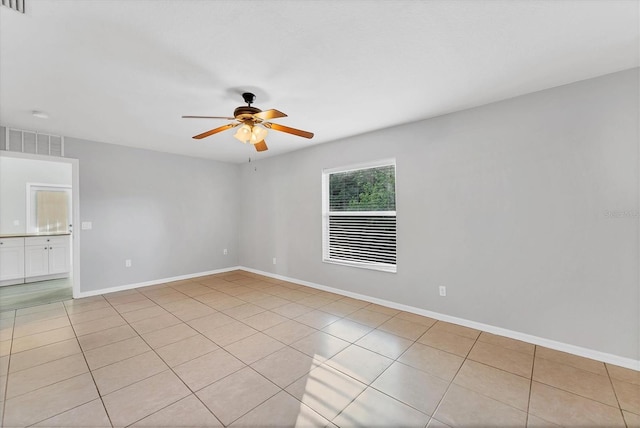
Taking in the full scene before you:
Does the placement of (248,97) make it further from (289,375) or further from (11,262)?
(11,262)

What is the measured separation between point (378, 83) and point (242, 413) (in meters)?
2.87

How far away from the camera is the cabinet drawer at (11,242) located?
470cm

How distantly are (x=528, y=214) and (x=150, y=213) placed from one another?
5846mm

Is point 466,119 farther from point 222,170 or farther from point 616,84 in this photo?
point 222,170

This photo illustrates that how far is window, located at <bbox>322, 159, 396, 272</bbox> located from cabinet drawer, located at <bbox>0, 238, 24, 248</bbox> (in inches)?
223

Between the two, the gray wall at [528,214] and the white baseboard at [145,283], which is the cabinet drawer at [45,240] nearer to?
the white baseboard at [145,283]

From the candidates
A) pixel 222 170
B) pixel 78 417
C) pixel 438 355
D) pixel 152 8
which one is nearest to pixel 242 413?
pixel 78 417

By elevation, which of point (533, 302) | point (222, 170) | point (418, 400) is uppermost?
point (222, 170)

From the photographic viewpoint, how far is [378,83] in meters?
2.47

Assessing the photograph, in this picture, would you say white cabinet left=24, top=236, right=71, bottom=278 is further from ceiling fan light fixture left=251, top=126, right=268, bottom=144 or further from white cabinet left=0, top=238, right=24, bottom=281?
ceiling fan light fixture left=251, top=126, right=268, bottom=144

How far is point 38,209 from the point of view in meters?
5.78

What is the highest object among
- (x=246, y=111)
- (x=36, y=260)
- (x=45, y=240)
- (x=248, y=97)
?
(x=248, y=97)

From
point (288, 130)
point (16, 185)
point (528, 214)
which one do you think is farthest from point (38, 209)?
point (528, 214)

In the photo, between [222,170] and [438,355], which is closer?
[438,355]
